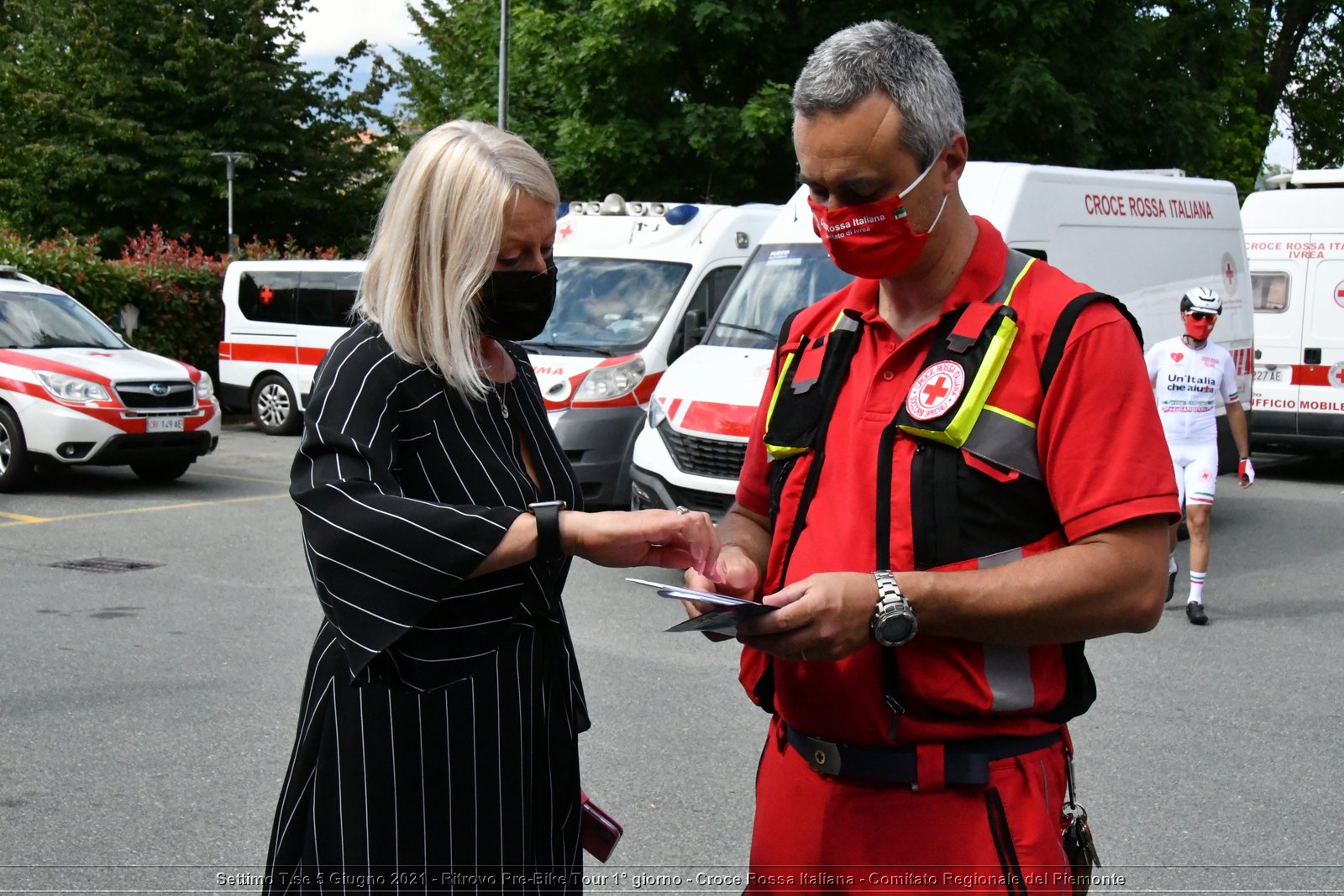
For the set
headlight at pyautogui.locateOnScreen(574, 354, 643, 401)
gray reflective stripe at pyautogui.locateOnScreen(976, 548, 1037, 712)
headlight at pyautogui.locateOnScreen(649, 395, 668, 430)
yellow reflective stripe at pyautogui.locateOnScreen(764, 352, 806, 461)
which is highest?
yellow reflective stripe at pyautogui.locateOnScreen(764, 352, 806, 461)

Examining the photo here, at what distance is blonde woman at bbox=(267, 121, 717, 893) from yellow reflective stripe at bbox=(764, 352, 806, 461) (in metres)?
→ 0.17

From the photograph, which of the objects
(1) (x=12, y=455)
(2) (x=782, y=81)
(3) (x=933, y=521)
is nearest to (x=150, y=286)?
(1) (x=12, y=455)

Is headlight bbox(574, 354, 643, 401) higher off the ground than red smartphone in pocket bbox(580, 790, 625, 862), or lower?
lower

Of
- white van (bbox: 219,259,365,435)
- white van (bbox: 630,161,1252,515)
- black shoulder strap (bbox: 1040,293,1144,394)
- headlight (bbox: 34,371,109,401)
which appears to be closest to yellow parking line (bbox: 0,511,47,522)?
headlight (bbox: 34,371,109,401)

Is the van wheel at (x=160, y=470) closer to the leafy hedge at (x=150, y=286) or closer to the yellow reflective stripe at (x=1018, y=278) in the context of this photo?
the leafy hedge at (x=150, y=286)

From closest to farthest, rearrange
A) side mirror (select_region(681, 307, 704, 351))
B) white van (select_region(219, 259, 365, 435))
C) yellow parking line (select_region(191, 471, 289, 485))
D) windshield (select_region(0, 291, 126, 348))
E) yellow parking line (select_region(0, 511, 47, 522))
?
1. side mirror (select_region(681, 307, 704, 351))
2. yellow parking line (select_region(0, 511, 47, 522))
3. windshield (select_region(0, 291, 126, 348))
4. yellow parking line (select_region(191, 471, 289, 485))
5. white van (select_region(219, 259, 365, 435))

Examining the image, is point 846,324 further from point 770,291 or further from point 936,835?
point 770,291

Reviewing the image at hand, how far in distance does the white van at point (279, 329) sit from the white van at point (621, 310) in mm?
7482

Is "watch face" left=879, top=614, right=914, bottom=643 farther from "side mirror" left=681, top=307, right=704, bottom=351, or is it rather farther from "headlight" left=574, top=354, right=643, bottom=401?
"headlight" left=574, top=354, right=643, bottom=401

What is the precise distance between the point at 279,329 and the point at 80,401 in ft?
23.8

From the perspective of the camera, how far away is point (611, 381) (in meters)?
10.3

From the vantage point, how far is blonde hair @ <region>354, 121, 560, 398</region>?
2.26 m

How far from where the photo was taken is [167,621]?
733cm

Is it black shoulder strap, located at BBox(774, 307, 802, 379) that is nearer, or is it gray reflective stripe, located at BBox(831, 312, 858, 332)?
gray reflective stripe, located at BBox(831, 312, 858, 332)
